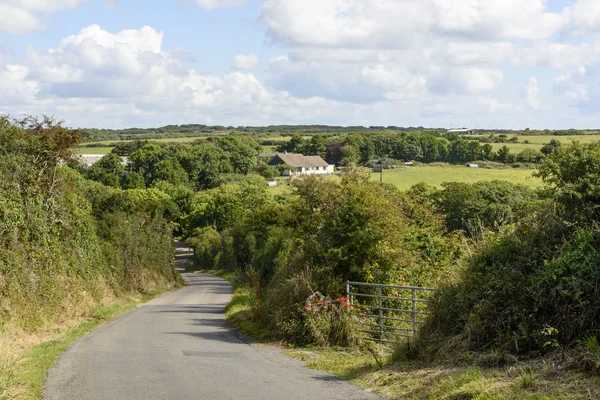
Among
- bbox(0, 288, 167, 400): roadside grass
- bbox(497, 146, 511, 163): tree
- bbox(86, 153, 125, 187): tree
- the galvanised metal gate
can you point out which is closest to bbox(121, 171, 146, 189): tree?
bbox(86, 153, 125, 187): tree

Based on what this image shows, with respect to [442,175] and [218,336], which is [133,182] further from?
[218,336]

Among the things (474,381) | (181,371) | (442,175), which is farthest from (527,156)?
(474,381)

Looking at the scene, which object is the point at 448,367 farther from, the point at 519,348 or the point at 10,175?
the point at 10,175

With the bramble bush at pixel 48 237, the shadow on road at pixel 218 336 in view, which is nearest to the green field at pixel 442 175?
the bramble bush at pixel 48 237

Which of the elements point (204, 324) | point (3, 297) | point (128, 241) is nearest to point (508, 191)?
point (128, 241)

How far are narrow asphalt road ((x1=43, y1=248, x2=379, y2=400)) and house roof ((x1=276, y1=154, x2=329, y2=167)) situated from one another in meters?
136

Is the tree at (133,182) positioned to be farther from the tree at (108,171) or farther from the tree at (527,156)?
the tree at (527,156)

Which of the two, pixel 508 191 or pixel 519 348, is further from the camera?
pixel 508 191

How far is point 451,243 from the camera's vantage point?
23859 millimetres

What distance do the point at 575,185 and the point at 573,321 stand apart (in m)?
2.62

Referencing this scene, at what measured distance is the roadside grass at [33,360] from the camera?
34.4 feet

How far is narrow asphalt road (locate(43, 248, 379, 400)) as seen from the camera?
10555 mm

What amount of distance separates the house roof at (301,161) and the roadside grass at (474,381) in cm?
14321

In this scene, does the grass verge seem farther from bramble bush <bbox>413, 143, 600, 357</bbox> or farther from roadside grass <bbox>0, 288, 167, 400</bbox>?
roadside grass <bbox>0, 288, 167, 400</bbox>
